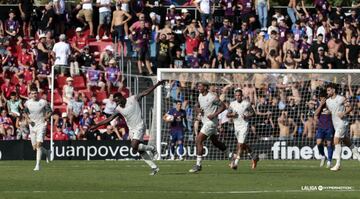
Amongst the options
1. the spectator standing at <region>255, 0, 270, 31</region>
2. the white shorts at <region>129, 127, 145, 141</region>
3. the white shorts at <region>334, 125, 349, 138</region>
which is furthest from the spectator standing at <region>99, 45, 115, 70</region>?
the white shorts at <region>129, 127, 145, 141</region>

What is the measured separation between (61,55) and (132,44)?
10.9ft

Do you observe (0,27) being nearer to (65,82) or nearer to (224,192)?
(65,82)

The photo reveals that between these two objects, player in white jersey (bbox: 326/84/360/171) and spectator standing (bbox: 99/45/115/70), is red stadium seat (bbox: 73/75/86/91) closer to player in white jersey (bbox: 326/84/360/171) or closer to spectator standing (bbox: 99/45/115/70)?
spectator standing (bbox: 99/45/115/70)

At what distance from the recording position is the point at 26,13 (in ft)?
145

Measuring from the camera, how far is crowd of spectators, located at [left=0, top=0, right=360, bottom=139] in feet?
137

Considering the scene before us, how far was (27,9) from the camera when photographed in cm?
4422

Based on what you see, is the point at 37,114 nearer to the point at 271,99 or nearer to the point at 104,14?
the point at 271,99

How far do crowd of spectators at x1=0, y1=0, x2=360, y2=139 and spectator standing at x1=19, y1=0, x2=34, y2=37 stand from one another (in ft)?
0.12

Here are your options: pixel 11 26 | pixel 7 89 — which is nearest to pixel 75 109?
pixel 7 89

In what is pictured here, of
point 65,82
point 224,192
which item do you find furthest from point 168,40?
point 224,192

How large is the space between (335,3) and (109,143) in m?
19.0


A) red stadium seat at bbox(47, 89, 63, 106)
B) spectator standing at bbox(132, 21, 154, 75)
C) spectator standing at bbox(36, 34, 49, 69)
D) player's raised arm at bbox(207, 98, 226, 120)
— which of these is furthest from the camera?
spectator standing at bbox(132, 21, 154, 75)

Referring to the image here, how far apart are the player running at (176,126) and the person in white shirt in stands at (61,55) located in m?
4.65

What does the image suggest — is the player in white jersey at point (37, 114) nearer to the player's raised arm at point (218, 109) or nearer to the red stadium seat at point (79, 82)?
the player's raised arm at point (218, 109)
